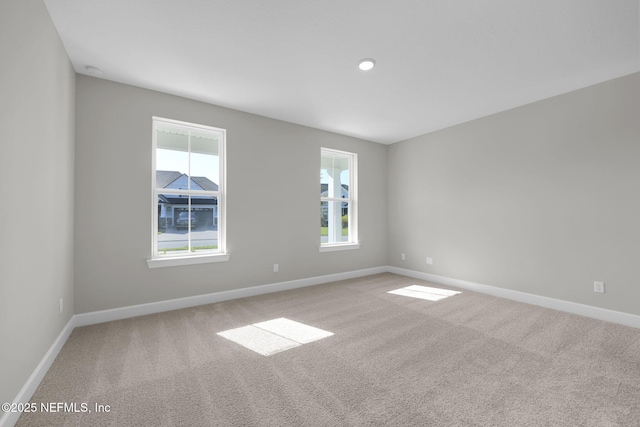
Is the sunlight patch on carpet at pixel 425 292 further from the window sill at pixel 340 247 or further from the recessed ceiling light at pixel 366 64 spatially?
the recessed ceiling light at pixel 366 64

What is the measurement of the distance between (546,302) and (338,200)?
3.36m

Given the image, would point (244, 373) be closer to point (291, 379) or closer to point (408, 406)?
point (291, 379)

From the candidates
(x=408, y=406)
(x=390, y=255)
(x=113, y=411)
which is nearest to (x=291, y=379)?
(x=408, y=406)

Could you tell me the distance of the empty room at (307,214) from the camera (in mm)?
1712

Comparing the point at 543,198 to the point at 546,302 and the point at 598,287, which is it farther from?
the point at 546,302

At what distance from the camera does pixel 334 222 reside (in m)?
5.15

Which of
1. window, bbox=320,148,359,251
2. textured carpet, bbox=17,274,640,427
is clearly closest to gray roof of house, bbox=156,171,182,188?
textured carpet, bbox=17,274,640,427

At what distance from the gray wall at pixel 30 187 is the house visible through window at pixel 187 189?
0.97 meters

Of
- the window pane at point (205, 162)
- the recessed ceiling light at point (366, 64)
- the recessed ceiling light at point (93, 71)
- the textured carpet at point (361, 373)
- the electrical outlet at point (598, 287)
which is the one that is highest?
the recessed ceiling light at point (93, 71)

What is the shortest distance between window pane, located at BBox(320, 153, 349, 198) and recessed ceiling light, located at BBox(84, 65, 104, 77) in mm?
3231

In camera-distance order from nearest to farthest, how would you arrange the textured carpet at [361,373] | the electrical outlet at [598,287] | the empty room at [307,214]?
1. the textured carpet at [361,373]
2. the empty room at [307,214]
3. the electrical outlet at [598,287]

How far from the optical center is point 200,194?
3666mm

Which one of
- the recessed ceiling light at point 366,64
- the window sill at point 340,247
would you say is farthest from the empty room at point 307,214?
the window sill at point 340,247

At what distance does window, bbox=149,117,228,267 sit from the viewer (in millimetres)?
3412
